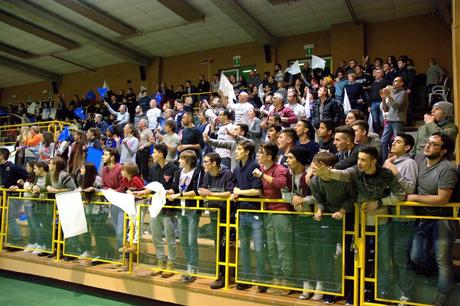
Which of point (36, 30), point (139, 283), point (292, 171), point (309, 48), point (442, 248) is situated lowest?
point (139, 283)

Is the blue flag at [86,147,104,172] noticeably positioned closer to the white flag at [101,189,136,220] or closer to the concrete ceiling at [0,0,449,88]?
the white flag at [101,189,136,220]

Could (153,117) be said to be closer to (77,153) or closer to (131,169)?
(77,153)

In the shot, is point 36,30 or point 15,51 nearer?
point 36,30

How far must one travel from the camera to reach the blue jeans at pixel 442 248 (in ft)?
9.97

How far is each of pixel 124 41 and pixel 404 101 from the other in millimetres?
9793

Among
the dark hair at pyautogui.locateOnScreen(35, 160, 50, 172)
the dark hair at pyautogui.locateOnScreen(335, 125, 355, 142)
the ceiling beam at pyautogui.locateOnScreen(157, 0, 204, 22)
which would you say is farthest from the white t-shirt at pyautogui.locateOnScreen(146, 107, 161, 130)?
the dark hair at pyautogui.locateOnScreen(335, 125, 355, 142)

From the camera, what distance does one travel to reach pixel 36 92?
18188 millimetres

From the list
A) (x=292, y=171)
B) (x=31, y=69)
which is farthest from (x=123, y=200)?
(x=31, y=69)

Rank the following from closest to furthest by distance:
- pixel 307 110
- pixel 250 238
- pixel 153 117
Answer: pixel 250 238, pixel 307 110, pixel 153 117

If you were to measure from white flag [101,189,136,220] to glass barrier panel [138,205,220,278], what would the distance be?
0.40 ft

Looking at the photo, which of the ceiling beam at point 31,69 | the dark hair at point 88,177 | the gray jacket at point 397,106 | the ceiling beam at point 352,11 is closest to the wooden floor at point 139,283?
the dark hair at point 88,177

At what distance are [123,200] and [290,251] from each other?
2.10 metres

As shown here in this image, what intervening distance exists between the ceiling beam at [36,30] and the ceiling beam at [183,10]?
182 inches

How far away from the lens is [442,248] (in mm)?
3051
